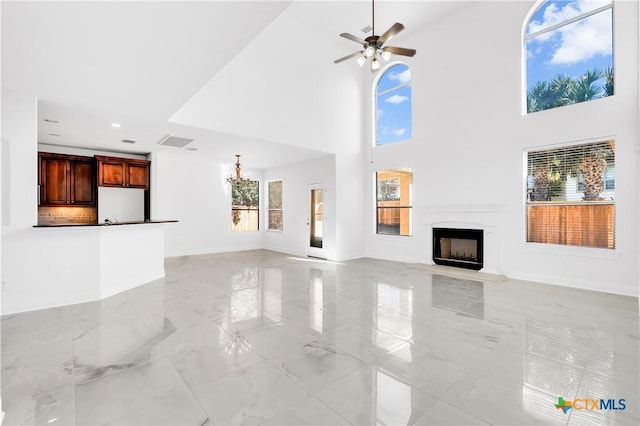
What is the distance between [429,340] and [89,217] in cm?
786

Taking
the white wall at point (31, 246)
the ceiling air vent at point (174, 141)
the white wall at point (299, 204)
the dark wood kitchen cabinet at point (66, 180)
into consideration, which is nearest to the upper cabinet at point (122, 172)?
the dark wood kitchen cabinet at point (66, 180)

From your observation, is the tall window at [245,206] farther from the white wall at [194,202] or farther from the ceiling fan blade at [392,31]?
the ceiling fan blade at [392,31]

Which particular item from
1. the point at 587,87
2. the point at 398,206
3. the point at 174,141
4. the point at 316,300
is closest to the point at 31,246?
the point at 174,141

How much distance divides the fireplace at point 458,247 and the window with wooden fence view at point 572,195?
943mm

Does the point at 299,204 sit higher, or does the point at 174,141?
the point at 174,141

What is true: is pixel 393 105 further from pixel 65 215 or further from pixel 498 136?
pixel 65 215

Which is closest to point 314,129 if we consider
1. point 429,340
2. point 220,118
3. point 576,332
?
point 220,118

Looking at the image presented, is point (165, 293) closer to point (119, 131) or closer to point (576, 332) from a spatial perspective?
point (119, 131)

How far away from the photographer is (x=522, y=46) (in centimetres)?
555

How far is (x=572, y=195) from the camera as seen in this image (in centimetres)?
500

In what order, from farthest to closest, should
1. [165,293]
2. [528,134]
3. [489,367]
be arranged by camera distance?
1. [528,134]
2. [165,293]
3. [489,367]

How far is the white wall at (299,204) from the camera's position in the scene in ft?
25.3

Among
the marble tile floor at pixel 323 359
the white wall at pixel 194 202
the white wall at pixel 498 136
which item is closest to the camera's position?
the marble tile floor at pixel 323 359

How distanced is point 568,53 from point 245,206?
28.2 ft
